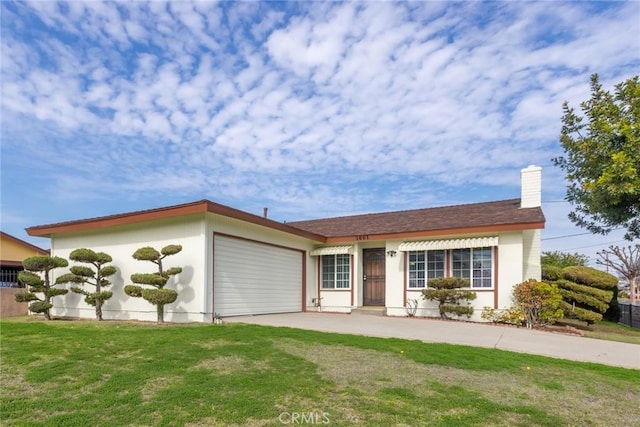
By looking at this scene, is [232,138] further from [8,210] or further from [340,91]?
[8,210]

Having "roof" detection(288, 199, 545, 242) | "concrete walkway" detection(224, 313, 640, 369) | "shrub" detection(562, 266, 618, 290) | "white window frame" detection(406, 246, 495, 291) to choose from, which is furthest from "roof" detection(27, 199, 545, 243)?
"concrete walkway" detection(224, 313, 640, 369)

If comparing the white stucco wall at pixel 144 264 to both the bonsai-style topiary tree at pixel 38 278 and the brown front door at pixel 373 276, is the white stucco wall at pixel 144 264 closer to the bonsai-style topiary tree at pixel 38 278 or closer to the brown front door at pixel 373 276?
the bonsai-style topiary tree at pixel 38 278

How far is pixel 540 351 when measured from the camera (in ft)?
24.8

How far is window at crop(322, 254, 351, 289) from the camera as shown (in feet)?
49.6

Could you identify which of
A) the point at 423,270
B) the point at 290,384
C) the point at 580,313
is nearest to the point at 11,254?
the point at 423,270

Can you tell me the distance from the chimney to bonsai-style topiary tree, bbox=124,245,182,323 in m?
11.0

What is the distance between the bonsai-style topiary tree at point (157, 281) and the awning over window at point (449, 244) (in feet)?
23.4

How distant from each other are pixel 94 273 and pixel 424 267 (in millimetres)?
9784

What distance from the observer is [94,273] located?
11.2 m

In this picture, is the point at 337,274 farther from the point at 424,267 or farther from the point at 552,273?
the point at 552,273

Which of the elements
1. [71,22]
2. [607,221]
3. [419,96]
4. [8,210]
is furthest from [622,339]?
[8,210]

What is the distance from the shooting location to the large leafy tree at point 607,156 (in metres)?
8.95

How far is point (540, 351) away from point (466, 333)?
2.16 meters

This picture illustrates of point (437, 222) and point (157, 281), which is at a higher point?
point (437, 222)
